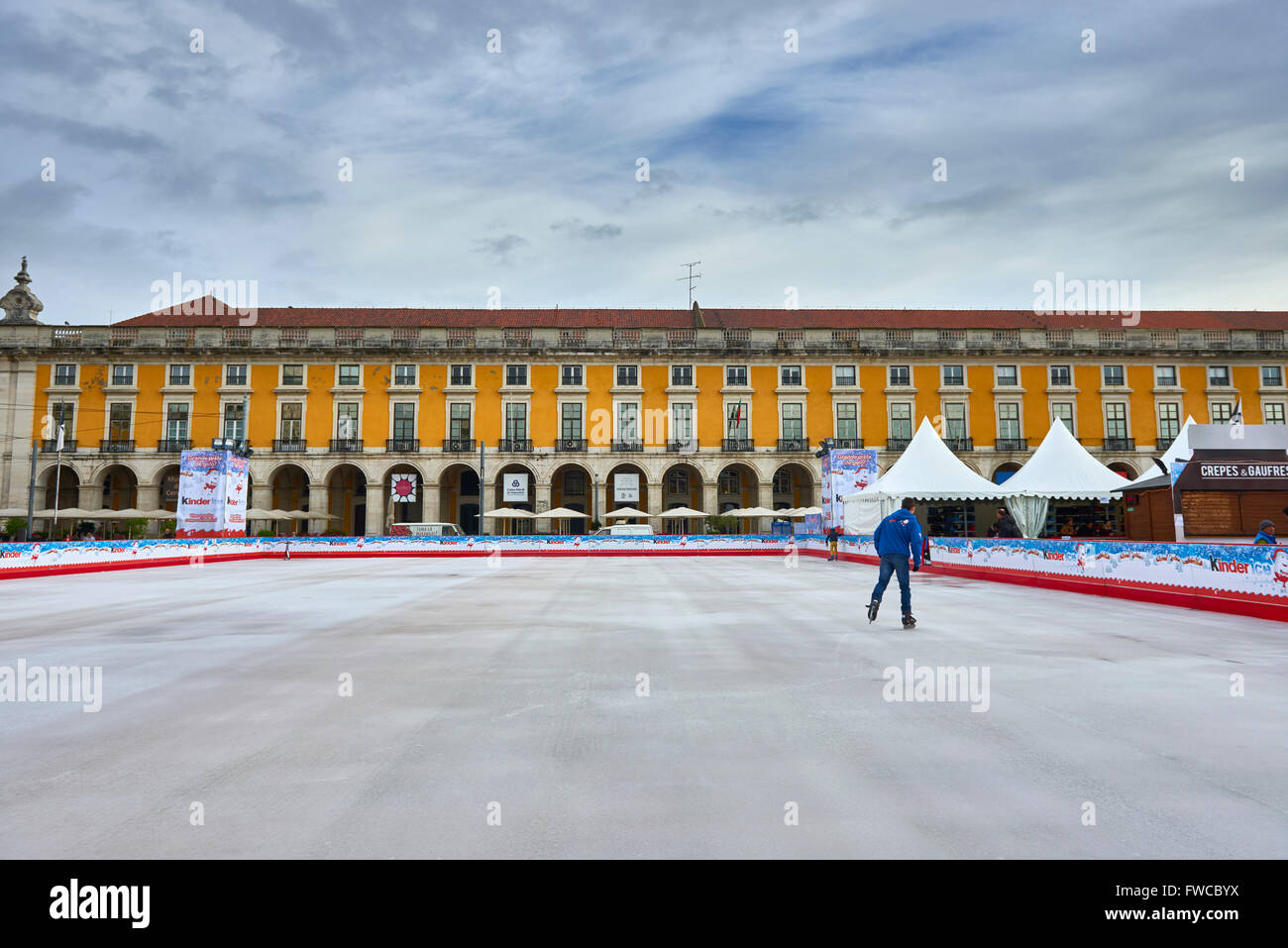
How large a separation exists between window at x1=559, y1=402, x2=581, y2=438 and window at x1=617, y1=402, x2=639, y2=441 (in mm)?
2272

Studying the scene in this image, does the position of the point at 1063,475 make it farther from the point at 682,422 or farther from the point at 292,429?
the point at 292,429

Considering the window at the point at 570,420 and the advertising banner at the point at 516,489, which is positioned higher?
the window at the point at 570,420

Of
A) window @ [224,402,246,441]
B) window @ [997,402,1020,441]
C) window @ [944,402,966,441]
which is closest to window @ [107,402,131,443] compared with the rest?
window @ [224,402,246,441]

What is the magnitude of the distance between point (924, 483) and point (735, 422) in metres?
20.4

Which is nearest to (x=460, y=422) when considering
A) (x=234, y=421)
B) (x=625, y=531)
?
(x=234, y=421)

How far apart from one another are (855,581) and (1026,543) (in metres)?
3.83

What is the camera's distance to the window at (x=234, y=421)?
43906 mm

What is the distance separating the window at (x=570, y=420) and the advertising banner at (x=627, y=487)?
3639mm

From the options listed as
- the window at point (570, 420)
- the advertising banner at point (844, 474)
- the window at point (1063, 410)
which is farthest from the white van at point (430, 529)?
the window at point (1063, 410)

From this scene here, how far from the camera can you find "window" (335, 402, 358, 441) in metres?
44.4

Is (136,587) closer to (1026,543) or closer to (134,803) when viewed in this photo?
(134,803)

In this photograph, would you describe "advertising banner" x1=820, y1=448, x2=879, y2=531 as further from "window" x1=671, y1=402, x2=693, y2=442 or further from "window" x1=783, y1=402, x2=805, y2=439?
"window" x1=671, y1=402, x2=693, y2=442

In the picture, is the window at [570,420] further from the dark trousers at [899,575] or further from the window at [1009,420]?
the dark trousers at [899,575]
